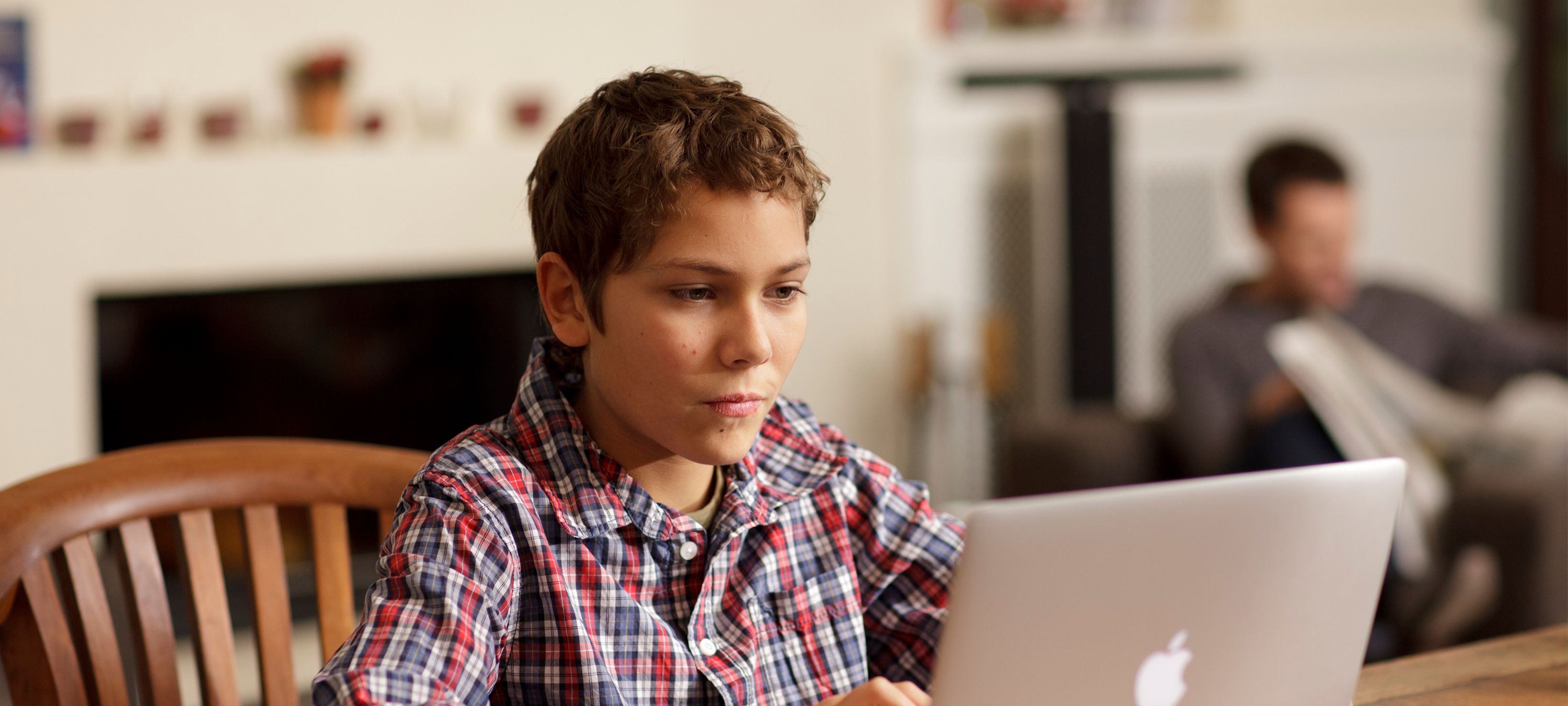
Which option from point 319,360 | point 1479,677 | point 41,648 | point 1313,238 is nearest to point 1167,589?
point 1479,677

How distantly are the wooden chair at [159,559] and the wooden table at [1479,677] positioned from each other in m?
0.69

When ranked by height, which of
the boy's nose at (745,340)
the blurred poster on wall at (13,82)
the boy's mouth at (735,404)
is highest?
the blurred poster on wall at (13,82)

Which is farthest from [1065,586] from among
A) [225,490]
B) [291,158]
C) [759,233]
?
[291,158]

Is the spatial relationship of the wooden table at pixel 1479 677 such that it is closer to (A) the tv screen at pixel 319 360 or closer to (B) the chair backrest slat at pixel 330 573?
(B) the chair backrest slat at pixel 330 573

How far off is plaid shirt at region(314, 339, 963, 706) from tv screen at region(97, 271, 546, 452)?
1552mm

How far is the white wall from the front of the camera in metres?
2.38

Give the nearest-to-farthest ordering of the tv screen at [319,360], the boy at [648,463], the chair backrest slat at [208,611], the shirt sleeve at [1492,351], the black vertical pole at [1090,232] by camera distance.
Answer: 1. the boy at [648,463]
2. the chair backrest slat at [208,611]
3. the tv screen at [319,360]
4. the shirt sleeve at [1492,351]
5. the black vertical pole at [1090,232]

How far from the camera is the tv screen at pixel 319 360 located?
8.09 ft

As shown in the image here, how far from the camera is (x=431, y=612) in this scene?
30.0 inches

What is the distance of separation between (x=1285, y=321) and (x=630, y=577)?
2059 millimetres

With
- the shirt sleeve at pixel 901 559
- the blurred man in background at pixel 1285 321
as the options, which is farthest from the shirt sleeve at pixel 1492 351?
the shirt sleeve at pixel 901 559

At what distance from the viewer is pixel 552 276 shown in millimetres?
916

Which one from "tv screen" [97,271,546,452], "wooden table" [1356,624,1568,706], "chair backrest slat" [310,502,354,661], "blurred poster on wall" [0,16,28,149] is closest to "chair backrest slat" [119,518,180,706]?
"chair backrest slat" [310,502,354,661]

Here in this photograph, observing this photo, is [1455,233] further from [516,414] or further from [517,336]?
[516,414]
